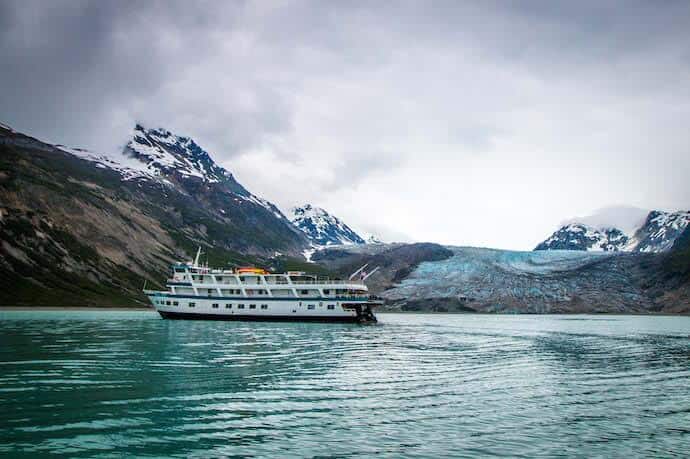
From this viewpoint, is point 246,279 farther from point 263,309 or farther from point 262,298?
point 263,309

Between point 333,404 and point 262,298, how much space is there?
8761 centimetres

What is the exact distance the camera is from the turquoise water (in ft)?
65.7

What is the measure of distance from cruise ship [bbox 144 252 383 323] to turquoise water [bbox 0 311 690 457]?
201 ft

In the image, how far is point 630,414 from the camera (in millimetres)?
26188

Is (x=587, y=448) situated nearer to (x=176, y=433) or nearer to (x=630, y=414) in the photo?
(x=630, y=414)

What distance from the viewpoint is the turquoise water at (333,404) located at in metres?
20.0

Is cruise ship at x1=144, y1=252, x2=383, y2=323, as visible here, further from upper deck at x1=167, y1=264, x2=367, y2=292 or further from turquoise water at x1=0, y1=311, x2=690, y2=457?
turquoise water at x1=0, y1=311, x2=690, y2=457

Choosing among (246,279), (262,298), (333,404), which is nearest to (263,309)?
(262,298)

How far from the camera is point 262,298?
4461 inches

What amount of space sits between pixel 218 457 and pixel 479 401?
14902 mm

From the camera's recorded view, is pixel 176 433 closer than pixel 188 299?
Yes

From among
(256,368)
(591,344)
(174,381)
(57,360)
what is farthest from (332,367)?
(591,344)

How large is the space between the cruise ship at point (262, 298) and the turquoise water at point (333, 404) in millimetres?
61120

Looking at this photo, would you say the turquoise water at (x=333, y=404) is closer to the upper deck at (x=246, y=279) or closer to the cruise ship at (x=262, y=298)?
the cruise ship at (x=262, y=298)
